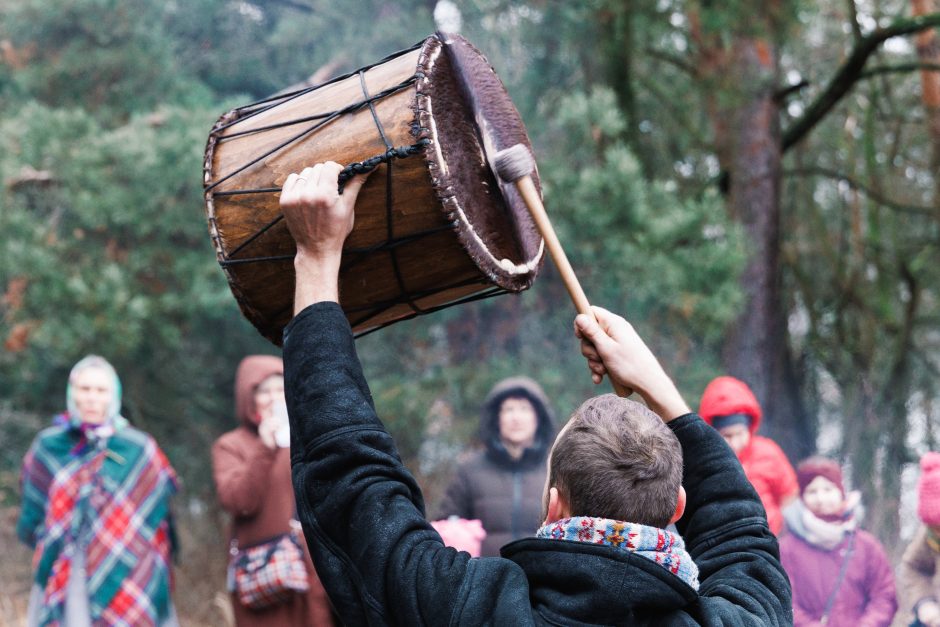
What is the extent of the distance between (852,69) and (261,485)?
4.60 meters

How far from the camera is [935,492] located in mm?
3834

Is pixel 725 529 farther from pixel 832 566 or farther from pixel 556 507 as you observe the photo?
pixel 832 566

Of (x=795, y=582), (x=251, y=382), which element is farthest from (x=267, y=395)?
(x=795, y=582)

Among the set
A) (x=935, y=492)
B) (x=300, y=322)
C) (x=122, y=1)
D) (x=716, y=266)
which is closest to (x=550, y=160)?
(x=716, y=266)

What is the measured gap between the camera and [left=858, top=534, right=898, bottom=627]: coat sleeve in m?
4.00

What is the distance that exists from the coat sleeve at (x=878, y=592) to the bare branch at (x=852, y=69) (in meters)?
3.07

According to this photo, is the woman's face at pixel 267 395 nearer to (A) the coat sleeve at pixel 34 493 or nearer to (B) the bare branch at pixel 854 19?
(A) the coat sleeve at pixel 34 493

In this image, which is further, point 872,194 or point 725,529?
point 872,194

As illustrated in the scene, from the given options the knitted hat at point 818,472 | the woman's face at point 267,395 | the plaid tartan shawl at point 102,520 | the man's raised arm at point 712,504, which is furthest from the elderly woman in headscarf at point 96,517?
the man's raised arm at point 712,504

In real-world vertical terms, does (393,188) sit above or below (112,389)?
below

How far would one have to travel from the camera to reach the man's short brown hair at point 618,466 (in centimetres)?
126

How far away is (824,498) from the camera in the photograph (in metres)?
4.15

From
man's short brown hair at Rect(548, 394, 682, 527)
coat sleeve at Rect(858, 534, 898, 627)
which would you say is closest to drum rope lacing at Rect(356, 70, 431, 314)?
man's short brown hair at Rect(548, 394, 682, 527)

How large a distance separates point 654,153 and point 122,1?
4062 millimetres
